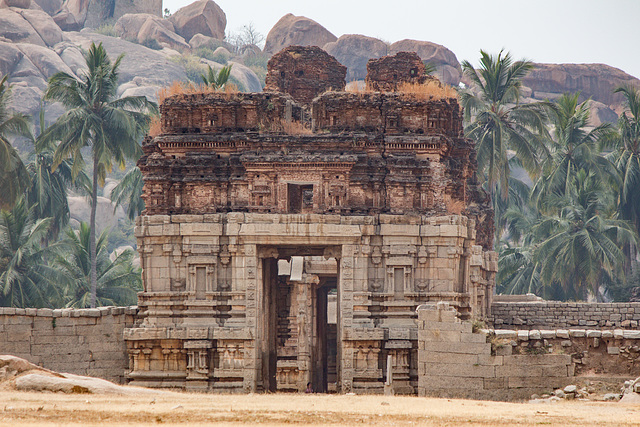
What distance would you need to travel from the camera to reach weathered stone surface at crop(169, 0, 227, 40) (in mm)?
104000

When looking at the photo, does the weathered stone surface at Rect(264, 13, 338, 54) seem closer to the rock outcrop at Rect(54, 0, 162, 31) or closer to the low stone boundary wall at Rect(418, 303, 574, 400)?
the rock outcrop at Rect(54, 0, 162, 31)

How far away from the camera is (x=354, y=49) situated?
297 ft

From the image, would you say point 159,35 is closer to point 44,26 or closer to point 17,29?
point 44,26

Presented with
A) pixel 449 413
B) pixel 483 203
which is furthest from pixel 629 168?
pixel 449 413

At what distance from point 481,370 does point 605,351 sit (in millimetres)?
2609

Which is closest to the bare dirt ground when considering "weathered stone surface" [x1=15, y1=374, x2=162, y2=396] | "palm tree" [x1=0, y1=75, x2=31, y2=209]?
"weathered stone surface" [x1=15, y1=374, x2=162, y2=396]

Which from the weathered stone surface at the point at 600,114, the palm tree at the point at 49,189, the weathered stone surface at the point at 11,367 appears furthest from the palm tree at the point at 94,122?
the weathered stone surface at the point at 600,114

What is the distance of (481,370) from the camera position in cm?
1980

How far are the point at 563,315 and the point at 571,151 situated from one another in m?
19.0

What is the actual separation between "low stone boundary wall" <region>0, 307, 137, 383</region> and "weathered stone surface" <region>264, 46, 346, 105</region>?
9.79m

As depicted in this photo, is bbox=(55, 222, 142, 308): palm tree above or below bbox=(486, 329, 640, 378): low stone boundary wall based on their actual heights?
above

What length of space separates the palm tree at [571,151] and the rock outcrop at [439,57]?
108 feet

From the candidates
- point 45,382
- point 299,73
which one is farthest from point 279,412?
point 299,73

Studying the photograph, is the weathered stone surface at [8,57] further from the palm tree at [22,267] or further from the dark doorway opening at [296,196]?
the dark doorway opening at [296,196]
